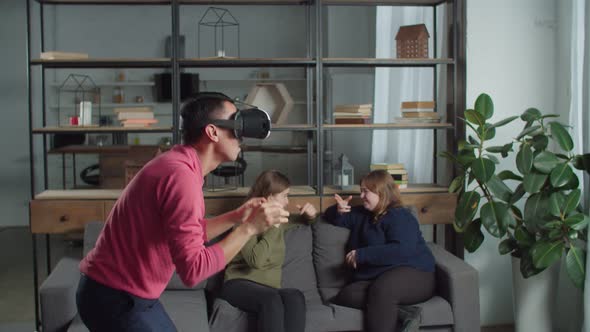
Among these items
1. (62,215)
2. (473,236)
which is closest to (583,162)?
(473,236)

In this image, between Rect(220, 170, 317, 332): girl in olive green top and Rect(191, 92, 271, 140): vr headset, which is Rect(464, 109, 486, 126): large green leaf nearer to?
Rect(220, 170, 317, 332): girl in olive green top

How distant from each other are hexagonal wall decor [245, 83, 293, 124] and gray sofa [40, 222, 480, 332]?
0.80 metres

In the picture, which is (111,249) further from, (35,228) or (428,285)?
(35,228)

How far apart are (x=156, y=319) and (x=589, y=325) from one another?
2.38 meters

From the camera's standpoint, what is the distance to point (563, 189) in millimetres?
3463

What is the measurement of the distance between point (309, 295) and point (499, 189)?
1.15 metres

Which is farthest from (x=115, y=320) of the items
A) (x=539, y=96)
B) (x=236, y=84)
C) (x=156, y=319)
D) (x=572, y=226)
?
(x=236, y=84)

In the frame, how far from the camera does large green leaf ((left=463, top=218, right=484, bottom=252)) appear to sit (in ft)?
12.5

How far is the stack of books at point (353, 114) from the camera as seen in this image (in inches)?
164

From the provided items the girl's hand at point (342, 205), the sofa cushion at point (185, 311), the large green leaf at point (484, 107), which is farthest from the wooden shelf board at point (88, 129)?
the large green leaf at point (484, 107)

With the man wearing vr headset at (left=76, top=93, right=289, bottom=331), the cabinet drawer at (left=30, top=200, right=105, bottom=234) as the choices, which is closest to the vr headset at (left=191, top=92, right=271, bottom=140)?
the man wearing vr headset at (left=76, top=93, right=289, bottom=331)

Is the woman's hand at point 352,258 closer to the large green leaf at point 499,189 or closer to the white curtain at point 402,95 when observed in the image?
the large green leaf at point 499,189

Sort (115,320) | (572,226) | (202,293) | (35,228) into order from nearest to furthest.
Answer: (115,320) < (572,226) < (202,293) < (35,228)

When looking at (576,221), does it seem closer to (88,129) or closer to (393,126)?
(393,126)
